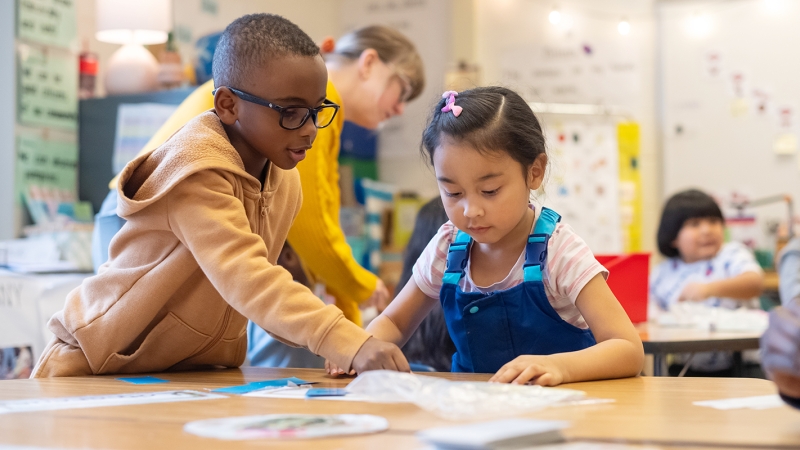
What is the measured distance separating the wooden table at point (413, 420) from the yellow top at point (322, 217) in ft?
3.42

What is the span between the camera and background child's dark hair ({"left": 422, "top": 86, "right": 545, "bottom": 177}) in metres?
A: 1.42

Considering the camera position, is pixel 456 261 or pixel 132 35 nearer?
pixel 456 261

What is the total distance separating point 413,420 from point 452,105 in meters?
0.76

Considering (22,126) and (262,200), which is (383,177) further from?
(262,200)

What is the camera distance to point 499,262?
1.51m

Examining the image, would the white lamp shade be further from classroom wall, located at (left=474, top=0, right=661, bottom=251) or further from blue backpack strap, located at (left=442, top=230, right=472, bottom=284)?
classroom wall, located at (left=474, top=0, right=661, bottom=251)

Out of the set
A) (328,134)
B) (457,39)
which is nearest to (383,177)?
(457,39)

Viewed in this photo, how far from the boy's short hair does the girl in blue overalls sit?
300 millimetres

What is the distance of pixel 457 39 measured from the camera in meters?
5.18

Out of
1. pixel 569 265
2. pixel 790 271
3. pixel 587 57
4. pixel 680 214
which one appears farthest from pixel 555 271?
pixel 587 57

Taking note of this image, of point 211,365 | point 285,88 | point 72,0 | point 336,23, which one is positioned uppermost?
point 336,23

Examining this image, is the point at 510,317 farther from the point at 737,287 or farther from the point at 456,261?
the point at 737,287

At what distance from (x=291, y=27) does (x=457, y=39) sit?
3905 millimetres

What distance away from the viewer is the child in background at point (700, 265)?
3078 millimetres
